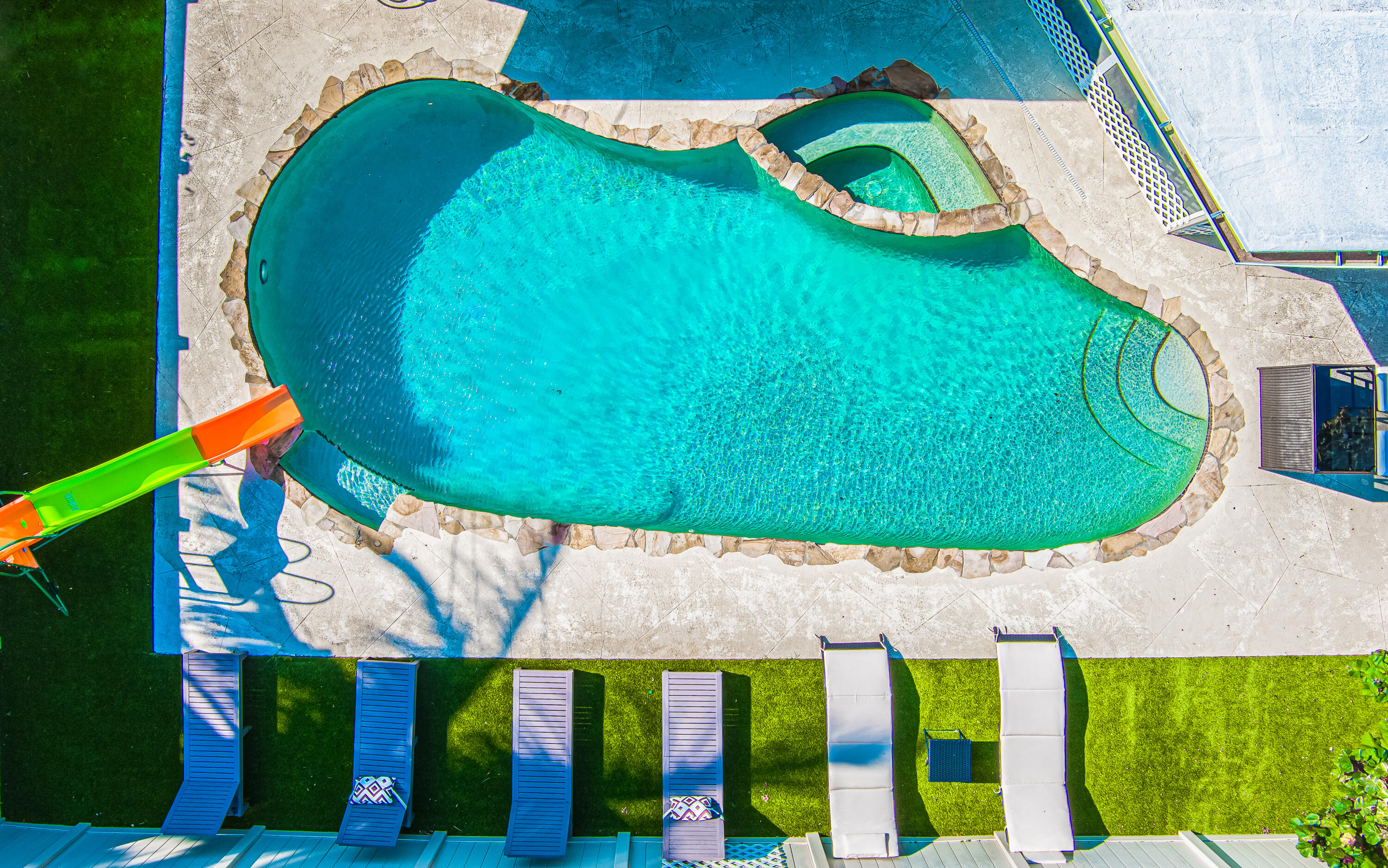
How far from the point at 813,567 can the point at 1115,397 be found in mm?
4734

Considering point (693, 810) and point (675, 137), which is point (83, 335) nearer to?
point (675, 137)

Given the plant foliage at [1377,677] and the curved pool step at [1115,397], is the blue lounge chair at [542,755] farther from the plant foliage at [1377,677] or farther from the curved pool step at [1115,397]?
the plant foliage at [1377,677]

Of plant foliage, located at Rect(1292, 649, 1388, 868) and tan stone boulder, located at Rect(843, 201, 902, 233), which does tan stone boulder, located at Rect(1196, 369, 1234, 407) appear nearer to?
plant foliage, located at Rect(1292, 649, 1388, 868)

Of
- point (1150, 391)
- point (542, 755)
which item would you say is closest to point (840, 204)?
point (1150, 391)

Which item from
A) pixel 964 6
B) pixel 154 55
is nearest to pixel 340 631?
pixel 154 55

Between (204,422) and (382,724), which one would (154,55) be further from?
(382,724)

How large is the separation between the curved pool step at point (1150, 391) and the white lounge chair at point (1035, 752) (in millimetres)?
3321

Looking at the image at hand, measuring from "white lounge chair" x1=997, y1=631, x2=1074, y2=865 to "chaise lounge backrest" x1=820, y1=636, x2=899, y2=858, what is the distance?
1531 mm

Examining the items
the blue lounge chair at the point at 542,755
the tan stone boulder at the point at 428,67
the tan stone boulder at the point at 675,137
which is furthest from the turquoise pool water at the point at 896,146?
the blue lounge chair at the point at 542,755

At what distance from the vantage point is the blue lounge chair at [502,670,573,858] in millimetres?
8969

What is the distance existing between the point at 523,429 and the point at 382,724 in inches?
169

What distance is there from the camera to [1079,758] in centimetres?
940

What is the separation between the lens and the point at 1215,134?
8.01 meters

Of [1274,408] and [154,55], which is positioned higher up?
[154,55]
